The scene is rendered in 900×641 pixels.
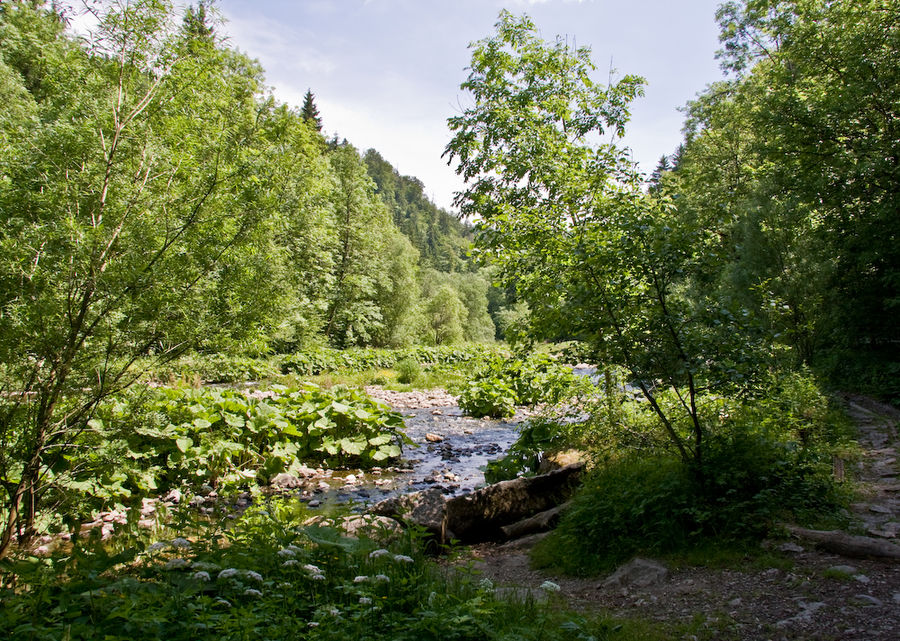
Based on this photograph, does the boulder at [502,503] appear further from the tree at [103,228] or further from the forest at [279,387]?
the tree at [103,228]

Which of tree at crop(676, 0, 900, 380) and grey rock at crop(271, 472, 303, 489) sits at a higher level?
tree at crop(676, 0, 900, 380)

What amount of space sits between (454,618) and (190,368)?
413 centimetres

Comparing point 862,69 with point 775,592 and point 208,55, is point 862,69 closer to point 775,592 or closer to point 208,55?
point 775,592

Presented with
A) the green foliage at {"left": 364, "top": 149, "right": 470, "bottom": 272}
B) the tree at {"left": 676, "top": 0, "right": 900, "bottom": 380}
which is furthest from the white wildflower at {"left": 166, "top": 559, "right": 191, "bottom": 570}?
the green foliage at {"left": 364, "top": 149, "right": 470, "bottom": 272}

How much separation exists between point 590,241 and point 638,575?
3.25 metres

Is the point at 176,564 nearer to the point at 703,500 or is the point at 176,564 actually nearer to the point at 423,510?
the point at 423,510

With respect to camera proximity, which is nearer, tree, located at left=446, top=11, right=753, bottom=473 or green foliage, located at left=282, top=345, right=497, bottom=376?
tree, located at left=446, top=11, right=753, bottom=473

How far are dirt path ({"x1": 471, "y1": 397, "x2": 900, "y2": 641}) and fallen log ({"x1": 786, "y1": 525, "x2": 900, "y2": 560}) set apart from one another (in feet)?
0.20

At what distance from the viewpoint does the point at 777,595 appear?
3.39m

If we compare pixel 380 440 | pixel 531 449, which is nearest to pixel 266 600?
pixel 531 449

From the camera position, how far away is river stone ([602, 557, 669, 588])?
395 cm

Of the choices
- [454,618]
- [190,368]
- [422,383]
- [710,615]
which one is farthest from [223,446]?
[422,383]

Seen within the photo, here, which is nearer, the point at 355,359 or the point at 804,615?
the point at 804,615

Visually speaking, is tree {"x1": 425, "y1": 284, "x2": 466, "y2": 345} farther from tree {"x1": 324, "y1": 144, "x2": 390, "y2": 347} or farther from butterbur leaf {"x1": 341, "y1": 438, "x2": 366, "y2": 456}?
butterbur leaf {"x1": 341, "y1": 438, "x2": 366, "y2": 456}
